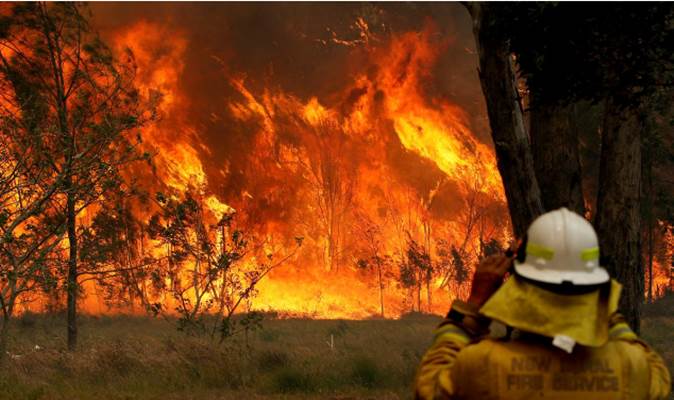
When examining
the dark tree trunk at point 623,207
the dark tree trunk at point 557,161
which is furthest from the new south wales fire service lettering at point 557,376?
the dark tree trunk at point 623,207

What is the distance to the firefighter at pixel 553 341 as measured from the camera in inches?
94.3

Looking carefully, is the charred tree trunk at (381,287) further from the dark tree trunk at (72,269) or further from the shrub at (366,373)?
the shrub at (366,373)

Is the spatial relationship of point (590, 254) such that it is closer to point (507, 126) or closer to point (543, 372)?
point (543, 372)

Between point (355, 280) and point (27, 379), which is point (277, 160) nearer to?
point (355, 280)

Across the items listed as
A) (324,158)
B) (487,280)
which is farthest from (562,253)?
(324,158)

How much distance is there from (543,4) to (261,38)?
5136cm

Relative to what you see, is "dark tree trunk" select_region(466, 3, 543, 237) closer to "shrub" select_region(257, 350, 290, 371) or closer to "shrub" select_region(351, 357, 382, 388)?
"shrub" select_region(351, 357, 382, 388)

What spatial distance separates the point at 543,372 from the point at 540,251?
41 cm

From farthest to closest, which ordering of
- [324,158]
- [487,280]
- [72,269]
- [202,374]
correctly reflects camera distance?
[324,158] → [72,269] → [202,374] → [487,280]

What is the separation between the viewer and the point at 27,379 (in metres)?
10.7

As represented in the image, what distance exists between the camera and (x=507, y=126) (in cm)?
710

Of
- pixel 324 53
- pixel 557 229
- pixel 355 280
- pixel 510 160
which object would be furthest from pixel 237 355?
pixel 324 53

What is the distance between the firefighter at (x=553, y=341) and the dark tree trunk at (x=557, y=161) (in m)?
4.84

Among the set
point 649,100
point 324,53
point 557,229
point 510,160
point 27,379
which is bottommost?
point 27,379
